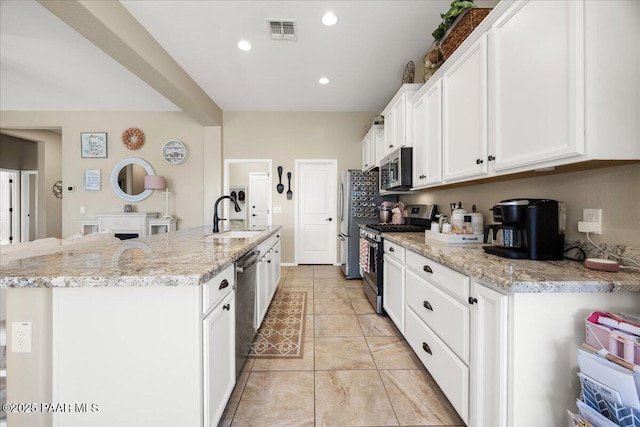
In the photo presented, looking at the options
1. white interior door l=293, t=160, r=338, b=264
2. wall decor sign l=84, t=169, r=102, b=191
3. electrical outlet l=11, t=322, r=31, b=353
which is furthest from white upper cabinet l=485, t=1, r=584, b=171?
wall decor sign l=84, t=169, r=102, b=191

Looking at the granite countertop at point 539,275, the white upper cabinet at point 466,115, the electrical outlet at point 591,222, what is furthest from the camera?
the white upper cabinet at point 466,115

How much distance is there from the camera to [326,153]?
5.04m

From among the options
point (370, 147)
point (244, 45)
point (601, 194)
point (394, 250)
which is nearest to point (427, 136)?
point (394, 250)

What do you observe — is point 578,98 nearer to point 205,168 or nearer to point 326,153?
point 326,153

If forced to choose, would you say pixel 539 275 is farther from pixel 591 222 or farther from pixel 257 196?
pixel 257 196

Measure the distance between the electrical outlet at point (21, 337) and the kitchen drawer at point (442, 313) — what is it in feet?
6.02

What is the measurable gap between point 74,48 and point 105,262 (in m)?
3.35

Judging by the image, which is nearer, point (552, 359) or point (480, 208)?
point (552, 359)

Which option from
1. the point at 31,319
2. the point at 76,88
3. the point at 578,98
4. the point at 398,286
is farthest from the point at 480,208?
the point at 76,88

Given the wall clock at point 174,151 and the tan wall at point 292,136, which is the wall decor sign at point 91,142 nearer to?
the wall clock at point 174,151

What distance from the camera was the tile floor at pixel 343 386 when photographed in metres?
1.45

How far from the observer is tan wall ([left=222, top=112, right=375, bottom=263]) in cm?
501

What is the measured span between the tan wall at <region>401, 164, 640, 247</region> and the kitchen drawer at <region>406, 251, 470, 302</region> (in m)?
0.67

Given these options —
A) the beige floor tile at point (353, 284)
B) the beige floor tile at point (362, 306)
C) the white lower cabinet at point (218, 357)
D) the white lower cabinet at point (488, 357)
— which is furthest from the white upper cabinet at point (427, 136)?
the white lower cabinet at point (218, 357)
